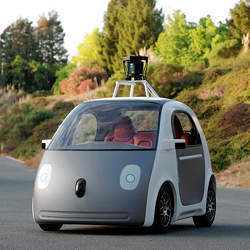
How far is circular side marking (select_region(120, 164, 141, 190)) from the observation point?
9.50 meters

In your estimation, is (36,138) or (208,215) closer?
(208,215)

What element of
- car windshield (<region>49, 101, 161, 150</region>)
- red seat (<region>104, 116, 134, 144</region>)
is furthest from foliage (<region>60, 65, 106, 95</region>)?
red seat (<region>104, 116, 134, 144</region>)

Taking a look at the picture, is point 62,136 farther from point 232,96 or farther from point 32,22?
point 32,22

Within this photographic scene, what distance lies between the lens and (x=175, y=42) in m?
54.7

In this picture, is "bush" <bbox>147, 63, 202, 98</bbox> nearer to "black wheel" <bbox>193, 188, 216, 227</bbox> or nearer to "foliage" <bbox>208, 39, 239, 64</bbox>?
"foliage" <bbox>208, 39, 239, 64</bbox>

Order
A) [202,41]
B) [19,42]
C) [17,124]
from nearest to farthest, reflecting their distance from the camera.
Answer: [17,124], [202,41], [19,42]

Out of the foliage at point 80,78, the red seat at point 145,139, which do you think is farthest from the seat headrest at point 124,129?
the foliage at point 80,78

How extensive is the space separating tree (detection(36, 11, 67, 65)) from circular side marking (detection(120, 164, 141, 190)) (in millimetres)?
92650

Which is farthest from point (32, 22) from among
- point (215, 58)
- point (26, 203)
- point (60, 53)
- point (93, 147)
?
point (93, 147)

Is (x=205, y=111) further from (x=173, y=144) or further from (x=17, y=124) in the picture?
(x=173, y=144)

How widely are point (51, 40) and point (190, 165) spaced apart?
314ft

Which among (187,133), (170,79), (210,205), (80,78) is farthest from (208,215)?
(80,78)

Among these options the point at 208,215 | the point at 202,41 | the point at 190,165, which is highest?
the point at 202,41

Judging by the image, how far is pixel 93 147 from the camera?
9.92 m
